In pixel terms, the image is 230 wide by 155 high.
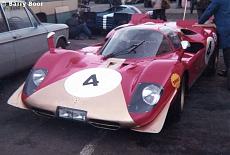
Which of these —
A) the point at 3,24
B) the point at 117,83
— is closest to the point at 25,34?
the point at 3,24

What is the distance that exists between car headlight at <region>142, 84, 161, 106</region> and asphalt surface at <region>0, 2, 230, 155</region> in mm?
501

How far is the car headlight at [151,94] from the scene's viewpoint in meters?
4.14

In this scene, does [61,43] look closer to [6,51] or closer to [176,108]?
[6,51]

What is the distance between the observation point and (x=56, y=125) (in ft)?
15.4

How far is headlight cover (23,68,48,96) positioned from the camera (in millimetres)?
4598

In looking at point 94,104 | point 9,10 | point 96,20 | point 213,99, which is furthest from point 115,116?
point 96,20

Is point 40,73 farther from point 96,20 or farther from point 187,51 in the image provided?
point 96,20

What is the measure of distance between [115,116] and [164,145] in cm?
68

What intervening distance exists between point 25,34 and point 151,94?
3.25 meters

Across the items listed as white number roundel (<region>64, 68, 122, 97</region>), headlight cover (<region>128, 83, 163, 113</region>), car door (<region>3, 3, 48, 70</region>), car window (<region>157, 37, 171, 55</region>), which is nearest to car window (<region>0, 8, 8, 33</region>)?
car door (<region>3, 3, 48, 70</region>)

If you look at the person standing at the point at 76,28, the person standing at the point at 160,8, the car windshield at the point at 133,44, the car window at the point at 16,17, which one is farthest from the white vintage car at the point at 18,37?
the person standing at the point at 160,8

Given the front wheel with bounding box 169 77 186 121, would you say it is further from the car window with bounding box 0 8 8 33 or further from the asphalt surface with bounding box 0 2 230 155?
the car window with bounding box 0 8 8 33

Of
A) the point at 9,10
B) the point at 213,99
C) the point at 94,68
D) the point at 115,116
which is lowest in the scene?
the point at 213,99

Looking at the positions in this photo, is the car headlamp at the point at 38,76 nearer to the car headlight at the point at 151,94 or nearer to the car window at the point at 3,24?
the car headlight at the point at 151,94
